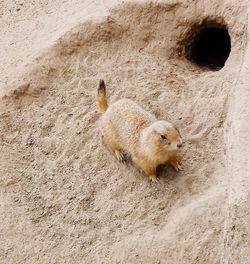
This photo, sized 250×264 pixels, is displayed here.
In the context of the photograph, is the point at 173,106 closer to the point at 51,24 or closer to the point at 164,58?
the point at 164,58

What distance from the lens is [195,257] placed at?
436cm

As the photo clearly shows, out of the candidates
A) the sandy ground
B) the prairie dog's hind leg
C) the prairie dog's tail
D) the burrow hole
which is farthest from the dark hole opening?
the prairie dog's hind leg

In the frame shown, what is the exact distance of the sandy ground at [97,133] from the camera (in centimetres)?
463

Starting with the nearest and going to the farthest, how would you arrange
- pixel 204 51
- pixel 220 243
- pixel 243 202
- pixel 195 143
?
pixel 243 202 < pixel 220 243 < pixel 195 143 < pixel 204 51

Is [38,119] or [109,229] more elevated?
[38,119]

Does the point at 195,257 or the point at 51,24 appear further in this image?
the point at 51,24

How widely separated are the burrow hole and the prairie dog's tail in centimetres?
95

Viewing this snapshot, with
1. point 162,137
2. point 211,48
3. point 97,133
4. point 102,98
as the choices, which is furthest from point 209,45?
point 162,137

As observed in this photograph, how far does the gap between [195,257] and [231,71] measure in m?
1.69

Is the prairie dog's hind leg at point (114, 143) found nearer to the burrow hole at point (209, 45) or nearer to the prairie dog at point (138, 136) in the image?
the prairie dog at point (138, 136)

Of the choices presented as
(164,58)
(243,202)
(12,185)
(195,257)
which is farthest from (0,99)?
(243,202)

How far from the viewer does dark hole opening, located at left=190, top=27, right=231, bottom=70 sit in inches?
236

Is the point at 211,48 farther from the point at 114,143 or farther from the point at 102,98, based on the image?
the point at 114,143

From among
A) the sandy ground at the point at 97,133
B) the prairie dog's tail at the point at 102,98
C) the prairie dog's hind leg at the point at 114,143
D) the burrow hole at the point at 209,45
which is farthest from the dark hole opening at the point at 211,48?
the prairie dog's hind leg at the point at 114,143
